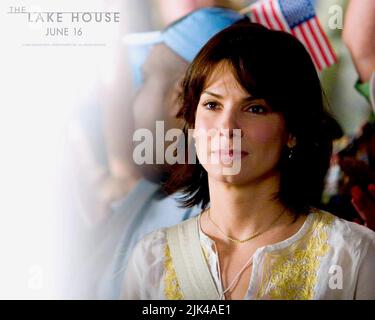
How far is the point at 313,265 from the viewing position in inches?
63.9

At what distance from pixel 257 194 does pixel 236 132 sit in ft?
0.64

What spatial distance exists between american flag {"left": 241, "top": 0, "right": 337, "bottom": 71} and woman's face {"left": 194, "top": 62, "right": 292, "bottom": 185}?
9.2 inches

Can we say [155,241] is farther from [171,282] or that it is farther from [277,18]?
[277,18]

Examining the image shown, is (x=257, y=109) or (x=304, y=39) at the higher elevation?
(x=304, y=39)

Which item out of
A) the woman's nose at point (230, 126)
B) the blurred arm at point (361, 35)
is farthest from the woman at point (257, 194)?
the blurred arm at point (361, 35)

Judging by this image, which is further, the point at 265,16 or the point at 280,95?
the point at 265,16

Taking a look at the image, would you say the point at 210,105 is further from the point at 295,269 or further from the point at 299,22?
the point at 295,269

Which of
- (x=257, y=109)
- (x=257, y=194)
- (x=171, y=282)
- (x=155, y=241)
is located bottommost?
(x=171, y=282)

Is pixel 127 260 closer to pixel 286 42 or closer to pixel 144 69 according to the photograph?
pixel 144 69

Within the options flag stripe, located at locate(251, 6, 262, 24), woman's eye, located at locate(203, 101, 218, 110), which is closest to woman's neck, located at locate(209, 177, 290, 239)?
woman's eye, located at locate(203, 101, 218, 110)

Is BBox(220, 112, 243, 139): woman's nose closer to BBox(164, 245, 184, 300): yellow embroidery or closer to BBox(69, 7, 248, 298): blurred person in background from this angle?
BBox(69, 7, 248, 298): blurred person in background

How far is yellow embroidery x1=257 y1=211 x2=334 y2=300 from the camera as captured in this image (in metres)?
1.62

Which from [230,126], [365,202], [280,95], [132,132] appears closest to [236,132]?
[230,126]
